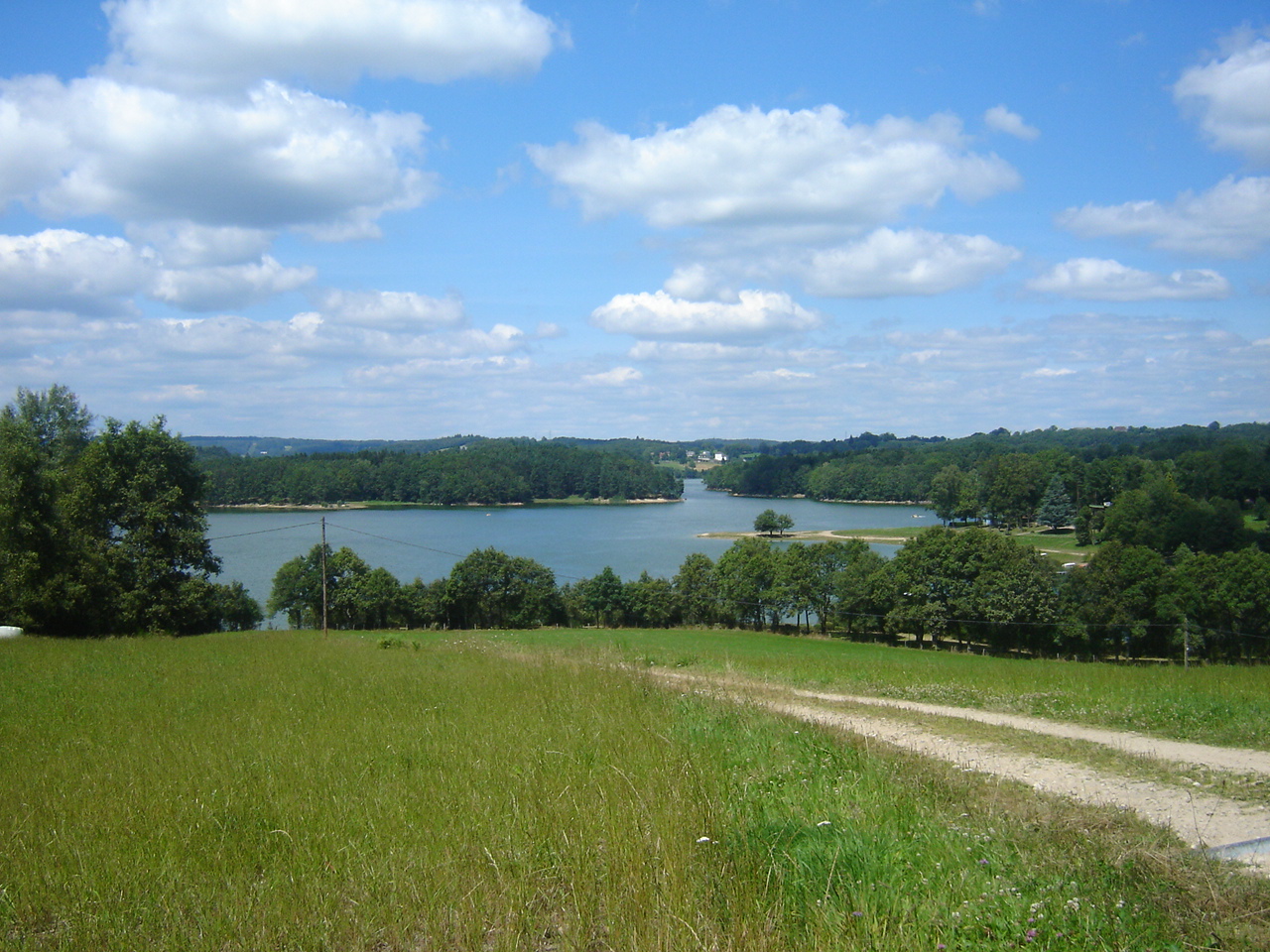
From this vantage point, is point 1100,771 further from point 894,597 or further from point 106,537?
point 894,597

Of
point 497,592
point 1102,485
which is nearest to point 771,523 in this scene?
point 497,592

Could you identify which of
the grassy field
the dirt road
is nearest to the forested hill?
the dirt road

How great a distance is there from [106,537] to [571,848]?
3294 cm

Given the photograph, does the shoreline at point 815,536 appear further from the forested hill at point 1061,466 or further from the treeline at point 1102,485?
the forested hill at point 1061,466

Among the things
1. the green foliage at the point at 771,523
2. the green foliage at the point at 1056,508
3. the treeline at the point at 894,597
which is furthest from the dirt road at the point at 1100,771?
the green foliage at the point at 1056,508

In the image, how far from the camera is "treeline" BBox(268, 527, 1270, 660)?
39656 mm

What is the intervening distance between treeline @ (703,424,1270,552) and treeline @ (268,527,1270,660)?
42.5 ft

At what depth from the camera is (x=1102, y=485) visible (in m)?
83.4

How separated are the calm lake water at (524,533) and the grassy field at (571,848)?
137 ft

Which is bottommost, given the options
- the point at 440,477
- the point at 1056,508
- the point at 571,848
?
the point at 1056,508

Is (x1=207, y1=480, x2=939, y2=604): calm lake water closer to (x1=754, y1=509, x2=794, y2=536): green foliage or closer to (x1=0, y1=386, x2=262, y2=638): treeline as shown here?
(x1=754, y1=509, x2=794, y2=536): green foliage

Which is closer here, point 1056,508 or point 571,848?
point 571,848

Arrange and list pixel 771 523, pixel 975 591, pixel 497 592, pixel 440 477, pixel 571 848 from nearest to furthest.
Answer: pixel 571 848, pixel 975 591, pixel 497 592, pixel 771 523, pixel 440 477

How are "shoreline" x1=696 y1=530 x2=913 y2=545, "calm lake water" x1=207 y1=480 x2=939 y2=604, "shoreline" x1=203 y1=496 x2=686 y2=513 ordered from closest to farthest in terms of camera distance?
"calm lake water" x1=207 y1=480 x2=939 y2=604 → "shoreline" x1=696 y1=530 x2=913 y2=545 → "shoreline" x1=203 y1=496 x2=686 y2=513
